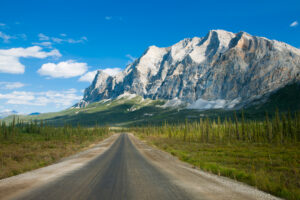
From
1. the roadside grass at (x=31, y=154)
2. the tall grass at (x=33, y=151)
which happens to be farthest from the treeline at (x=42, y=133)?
the roadside grass at (x=31, y=154)

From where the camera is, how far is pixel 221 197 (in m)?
7.89

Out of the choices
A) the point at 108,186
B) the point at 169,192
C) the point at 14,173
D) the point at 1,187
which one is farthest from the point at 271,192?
the point at 14,173

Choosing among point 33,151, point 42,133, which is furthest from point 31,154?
point 42,133

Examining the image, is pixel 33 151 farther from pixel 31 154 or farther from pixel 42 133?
pixel 42 133

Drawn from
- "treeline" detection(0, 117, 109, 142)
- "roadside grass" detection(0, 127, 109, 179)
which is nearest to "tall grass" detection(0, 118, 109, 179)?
"roadside grass" detection(0, 127, 109, 179)

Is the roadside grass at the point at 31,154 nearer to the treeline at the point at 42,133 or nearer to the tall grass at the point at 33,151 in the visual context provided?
the tall grass at the point at 33,151

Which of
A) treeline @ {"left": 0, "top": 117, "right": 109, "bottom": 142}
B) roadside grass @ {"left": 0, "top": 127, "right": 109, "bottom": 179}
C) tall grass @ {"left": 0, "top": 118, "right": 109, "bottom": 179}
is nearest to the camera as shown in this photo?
roadside grass @ {"left": 0, "top": 127, "right": 109, "bottom": 179}

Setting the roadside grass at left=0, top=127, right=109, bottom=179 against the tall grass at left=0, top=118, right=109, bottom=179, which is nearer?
the roadside grass at left=0, top=127, right=109, bottom=179

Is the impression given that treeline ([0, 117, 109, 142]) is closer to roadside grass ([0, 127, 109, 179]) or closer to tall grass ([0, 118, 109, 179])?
tall grass ([0, 118, 109, 179])

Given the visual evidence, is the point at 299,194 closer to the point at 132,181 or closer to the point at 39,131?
the point at 132,181

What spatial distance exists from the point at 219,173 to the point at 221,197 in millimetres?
6211

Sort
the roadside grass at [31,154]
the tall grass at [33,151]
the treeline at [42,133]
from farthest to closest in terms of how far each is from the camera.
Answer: the treeline at [42,133], the tall grass at [33,151], the roadside grass at [31,154]

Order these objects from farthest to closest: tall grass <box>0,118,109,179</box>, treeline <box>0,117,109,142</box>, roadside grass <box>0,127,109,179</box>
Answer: treeline <box>0,117,109,142</box>
tall grass <box>0,118,109,179</box>
roadside grass <box>0,127,109,179</box>

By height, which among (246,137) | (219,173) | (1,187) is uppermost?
(1,187)
